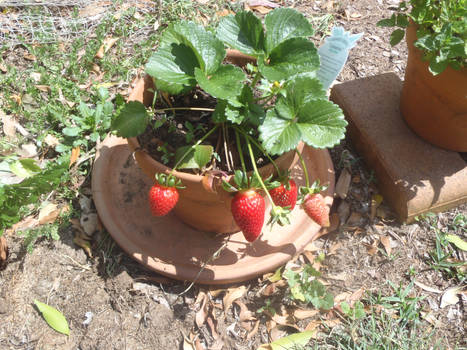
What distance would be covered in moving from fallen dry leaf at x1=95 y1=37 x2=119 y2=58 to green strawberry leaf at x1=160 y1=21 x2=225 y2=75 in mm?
1024

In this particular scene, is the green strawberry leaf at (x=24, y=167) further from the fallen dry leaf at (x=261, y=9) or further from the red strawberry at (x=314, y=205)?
the fallen dry leaf at (x=261, y=9)

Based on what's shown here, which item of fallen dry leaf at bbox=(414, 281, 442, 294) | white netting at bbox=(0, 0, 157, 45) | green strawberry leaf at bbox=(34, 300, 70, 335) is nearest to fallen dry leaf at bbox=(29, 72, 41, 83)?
white netting at bbox=(0, 0, 157, 45)

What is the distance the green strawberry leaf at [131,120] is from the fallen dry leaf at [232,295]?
2.05 ft

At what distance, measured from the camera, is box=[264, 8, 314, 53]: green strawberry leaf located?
0.99 m

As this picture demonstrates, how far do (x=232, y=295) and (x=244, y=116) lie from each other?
0.64 meters

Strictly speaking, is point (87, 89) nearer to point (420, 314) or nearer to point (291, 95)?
point (291, 95)

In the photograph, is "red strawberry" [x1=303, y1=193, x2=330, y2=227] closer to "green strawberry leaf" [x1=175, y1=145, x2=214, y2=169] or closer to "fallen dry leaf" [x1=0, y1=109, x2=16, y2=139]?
"green strawberry leaf" [x1=175, y1=145, x2=214, y2=169]

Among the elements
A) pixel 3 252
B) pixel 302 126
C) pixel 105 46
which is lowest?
pixel 3 252

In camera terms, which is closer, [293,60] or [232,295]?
[293,60]

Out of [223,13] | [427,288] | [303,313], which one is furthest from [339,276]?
[223,13]

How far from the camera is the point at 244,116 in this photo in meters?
1.01

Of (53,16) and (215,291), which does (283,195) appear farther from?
(53,16)

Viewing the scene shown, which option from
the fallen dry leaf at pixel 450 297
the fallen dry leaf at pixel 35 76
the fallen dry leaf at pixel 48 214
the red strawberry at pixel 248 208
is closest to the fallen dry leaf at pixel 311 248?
the fallen dry leaf at pixel 450 297

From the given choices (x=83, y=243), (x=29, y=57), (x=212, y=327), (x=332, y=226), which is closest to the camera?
(x=212, y=327)
